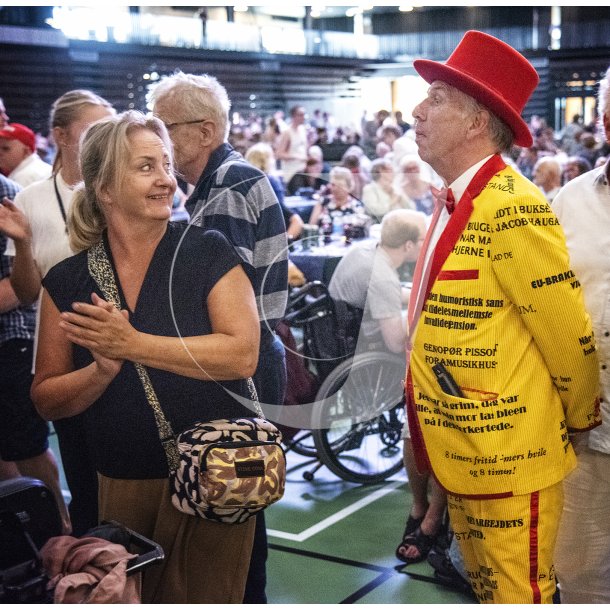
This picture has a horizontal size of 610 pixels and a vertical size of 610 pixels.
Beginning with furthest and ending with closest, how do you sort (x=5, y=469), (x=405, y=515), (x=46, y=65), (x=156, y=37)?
1. (x=156, y=37)
2. (x=46, y=65)
3. (x=405, y=515)
4. (x=5, y=469)

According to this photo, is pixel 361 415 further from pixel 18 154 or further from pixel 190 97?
pixel 18 154

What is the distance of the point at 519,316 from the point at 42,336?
0.94 m

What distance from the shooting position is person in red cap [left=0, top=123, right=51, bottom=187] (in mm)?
4613

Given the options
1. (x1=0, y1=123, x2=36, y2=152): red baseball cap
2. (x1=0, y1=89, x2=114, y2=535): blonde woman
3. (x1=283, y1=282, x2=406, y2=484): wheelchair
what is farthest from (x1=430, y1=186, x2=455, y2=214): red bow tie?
(x1=0, y1=123, x2=36, y2=152): red baseball cap

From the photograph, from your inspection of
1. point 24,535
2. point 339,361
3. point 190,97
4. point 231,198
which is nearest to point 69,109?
point 190,97

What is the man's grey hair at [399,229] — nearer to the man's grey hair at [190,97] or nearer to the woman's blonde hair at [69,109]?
the man's grey hair at [190,97]

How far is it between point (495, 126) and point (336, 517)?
7.18 feet

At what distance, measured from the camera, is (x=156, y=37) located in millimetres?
18047

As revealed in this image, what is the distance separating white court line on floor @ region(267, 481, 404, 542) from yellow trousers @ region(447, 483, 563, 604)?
1.69m

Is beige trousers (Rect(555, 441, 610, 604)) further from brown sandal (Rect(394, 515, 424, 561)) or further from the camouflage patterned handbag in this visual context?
brown sandal (Rect(394, 515, 424, 561))

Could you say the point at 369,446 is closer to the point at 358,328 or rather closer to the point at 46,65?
the point at 358,328

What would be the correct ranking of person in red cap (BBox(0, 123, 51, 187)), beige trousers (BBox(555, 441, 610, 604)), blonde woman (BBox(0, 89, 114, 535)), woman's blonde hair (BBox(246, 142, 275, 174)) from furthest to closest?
woman's blonde hair (BBox(246, 142, 275, 174))
person in red cap (BBox(0, 123, 51, 187))
blonde woman (BBox(0, 89, 114, 535))
beige trousers (BBox(555, 441, 610, 604))

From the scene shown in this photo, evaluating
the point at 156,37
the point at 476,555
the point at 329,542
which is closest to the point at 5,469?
the point at 329,542

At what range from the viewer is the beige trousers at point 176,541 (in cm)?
181
